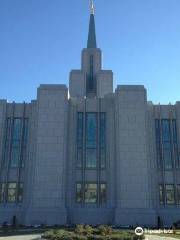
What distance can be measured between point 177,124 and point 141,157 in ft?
24.6

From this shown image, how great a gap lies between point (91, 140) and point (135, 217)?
11149 mm

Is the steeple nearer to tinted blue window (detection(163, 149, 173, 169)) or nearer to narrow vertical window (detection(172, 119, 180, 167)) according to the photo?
narrow vertical window (detection(172, 119, 180, 167))

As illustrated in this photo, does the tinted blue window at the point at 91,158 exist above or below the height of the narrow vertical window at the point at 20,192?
above

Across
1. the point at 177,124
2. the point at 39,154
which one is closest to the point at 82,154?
the point at 39,154

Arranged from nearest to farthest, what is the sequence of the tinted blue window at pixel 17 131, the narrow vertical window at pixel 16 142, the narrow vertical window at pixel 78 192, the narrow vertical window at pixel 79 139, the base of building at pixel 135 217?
the base of building at pixel 135 217
the narrow vertical window at pixel 78 192
the narrow vertical window at pixel 79 139
the narrow vertical window at pixel 16 142
the tinted blue window at pixel 17 131

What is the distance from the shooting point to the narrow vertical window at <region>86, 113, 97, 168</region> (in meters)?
44.8

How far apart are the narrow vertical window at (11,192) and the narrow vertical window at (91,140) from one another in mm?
9592

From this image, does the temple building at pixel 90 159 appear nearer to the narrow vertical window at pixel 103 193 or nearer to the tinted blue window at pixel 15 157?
the narrow vertical window at pixel 103 193

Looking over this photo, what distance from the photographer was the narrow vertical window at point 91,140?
147 ft

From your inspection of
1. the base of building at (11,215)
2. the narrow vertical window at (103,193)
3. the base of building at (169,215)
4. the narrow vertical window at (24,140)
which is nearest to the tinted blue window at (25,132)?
the narrow vertical window at (24,140)

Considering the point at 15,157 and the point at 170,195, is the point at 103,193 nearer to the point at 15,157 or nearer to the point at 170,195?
the point at 170,195

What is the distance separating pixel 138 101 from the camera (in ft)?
151

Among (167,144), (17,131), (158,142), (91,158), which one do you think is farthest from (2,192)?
(167,144)

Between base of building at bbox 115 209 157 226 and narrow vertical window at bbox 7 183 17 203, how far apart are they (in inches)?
508
